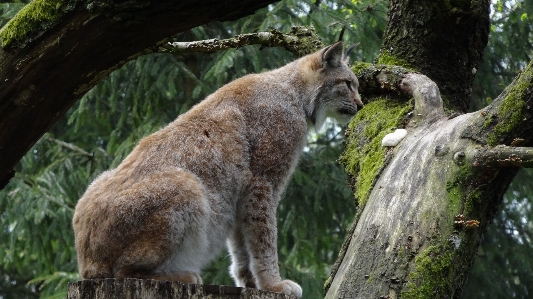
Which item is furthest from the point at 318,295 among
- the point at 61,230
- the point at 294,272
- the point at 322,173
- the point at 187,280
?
the point at 187,280

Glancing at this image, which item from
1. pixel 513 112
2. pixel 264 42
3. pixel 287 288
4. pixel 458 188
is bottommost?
pixel 287 288

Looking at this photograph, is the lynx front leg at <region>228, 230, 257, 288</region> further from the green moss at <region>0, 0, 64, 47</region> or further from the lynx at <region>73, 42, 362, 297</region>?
the green moss at <region>0, 0, 64, 47</region>

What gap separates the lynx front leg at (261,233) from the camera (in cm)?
508

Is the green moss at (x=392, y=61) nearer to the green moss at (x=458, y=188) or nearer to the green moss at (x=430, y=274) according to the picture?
the green moss at (x=458, y=188)

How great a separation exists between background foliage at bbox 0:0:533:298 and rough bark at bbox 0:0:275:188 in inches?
240

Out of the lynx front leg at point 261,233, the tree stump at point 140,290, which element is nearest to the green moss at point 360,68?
the lynx front leg at point 261,233

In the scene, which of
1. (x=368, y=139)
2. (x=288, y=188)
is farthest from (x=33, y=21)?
(x=288, y=188)

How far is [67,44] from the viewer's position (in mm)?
3541

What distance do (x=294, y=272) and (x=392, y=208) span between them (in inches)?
255

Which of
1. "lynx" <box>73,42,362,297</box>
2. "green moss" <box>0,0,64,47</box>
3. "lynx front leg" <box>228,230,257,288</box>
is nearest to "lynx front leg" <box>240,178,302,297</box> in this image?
"lynx" <box>73,42,362,297</box>

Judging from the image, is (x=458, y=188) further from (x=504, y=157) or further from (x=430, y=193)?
(x=504, y=157)

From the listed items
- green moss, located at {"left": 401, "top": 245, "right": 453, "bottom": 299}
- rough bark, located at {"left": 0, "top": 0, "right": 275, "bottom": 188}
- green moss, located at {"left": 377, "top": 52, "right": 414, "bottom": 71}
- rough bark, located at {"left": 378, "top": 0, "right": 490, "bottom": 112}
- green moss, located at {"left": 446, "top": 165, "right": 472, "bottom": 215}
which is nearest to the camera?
rough bark, located at {"left": 0, "top": 0, "right": 275, "bottom": 188}

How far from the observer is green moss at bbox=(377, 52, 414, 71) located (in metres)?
5.91

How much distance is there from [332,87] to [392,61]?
1.74ft
